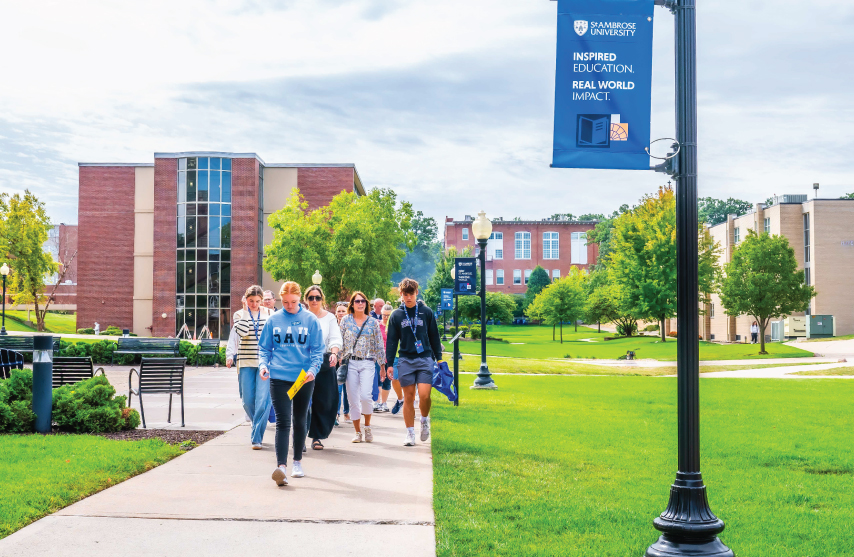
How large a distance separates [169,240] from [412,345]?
164 ft

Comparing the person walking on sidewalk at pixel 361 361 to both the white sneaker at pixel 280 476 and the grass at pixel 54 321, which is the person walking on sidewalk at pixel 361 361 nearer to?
the white sneaker at pixel 280 476

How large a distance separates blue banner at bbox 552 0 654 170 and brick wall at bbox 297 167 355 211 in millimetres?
54439

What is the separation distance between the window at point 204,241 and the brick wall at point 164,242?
443 millimetres

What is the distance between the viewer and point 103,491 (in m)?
6.87

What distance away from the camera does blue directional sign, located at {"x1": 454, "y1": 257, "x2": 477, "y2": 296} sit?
722 inches

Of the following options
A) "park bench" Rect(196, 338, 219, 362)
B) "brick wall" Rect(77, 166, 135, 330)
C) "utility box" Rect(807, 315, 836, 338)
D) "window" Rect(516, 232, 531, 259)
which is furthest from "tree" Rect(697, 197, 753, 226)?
"park bench" Rect(196, 338, 219, 362)

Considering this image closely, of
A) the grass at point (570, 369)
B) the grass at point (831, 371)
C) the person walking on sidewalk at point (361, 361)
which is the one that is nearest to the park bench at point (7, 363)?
the person walking on sidewalk at point (361, 361)

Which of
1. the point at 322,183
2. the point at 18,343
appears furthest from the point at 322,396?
the point at 322,183

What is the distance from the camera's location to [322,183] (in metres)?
59.0

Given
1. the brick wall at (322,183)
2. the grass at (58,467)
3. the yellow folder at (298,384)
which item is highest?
the brick wall at (322,183)

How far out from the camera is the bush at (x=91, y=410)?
10312 mm

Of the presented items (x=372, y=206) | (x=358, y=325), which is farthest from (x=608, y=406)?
(x=372, y=206)

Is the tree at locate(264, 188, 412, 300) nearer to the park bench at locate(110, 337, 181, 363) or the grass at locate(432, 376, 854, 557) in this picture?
the park bench at locate(110, 337, 181, 363)

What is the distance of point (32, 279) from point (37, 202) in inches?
214
